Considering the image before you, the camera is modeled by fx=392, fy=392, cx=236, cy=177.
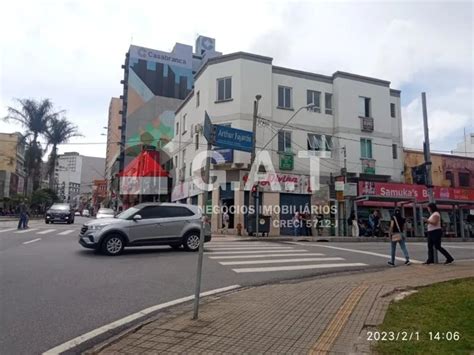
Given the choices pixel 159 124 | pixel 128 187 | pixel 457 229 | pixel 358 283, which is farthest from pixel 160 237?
pixel 159 124

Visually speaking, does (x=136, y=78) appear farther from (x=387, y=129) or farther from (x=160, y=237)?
(x=160, y=237)

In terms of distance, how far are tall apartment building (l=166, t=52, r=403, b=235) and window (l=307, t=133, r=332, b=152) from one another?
7 centimetres

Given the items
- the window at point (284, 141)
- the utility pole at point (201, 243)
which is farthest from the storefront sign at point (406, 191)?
the utility pole at point (201, 243)

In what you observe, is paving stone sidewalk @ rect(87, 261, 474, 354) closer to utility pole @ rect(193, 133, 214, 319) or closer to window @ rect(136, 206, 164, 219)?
utility pole @ rect(193, 133, 214, 319)

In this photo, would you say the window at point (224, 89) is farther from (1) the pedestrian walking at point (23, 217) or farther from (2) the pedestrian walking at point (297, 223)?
(1) the pedestrian walking at point (23, 217)

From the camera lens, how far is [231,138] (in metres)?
6.58

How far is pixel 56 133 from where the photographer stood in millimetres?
50469

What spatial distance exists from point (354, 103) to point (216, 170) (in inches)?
473

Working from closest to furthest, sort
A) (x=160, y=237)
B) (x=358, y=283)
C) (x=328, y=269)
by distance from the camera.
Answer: (x=358, y=283) < (x=328, y=269) < (x=160, y=237)

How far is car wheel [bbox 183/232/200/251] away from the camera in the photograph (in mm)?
13547

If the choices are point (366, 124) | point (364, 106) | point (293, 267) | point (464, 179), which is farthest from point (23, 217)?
point (464, 179)

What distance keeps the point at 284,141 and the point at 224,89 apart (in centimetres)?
555

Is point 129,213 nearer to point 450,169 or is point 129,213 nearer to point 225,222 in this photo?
point 225,222

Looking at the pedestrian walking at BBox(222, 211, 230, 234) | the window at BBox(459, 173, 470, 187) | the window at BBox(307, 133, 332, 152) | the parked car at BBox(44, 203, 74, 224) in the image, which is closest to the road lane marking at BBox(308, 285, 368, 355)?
the pedestrian walking at BBox(222, 211, 230, 234)
